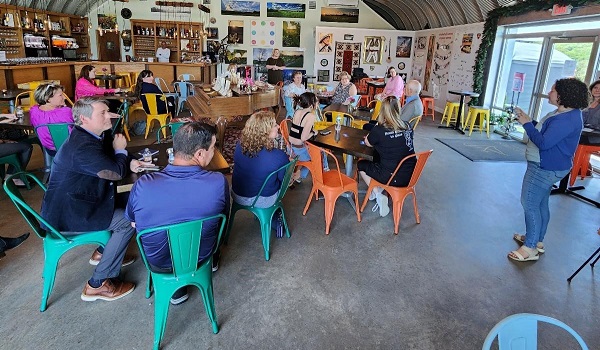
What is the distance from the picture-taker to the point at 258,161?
3.20 metres

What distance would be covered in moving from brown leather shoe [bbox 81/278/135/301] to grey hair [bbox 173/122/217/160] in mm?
1241

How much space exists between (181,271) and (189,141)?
78 cm

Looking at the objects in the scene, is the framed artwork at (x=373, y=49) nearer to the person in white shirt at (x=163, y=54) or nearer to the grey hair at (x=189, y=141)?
the person in white shirt at (x=163, y=54)

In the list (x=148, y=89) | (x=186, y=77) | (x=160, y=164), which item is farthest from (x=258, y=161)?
(x=186, y=77)

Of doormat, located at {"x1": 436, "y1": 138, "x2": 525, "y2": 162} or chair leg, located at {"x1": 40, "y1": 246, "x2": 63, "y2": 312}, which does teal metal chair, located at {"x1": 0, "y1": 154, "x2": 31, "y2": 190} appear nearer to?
chair leg, located at {"x1": 40, "y1": 246, "x2": 63, "y2": 312}

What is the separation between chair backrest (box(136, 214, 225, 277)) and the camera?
209 cm

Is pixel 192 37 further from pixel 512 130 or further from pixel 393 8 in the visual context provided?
pixel 512 130

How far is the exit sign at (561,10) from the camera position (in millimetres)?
7126

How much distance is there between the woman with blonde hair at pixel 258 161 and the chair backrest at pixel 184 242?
94 centimetres

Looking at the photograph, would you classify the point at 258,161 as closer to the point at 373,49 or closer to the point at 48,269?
the point at 48,269

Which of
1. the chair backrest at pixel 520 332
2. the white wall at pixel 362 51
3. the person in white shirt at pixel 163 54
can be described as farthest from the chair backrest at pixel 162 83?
the chair backrest at pixel 520 332

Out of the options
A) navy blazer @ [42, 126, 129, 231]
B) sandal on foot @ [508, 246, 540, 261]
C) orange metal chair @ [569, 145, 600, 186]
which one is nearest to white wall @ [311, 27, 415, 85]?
orange metal chair @ [569, 145, 600, 186]

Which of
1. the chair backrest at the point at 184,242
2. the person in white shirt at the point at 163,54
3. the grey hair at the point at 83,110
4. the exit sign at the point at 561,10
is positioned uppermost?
the exit sign at the point at 561,10

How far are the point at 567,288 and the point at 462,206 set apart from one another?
1726 mm
